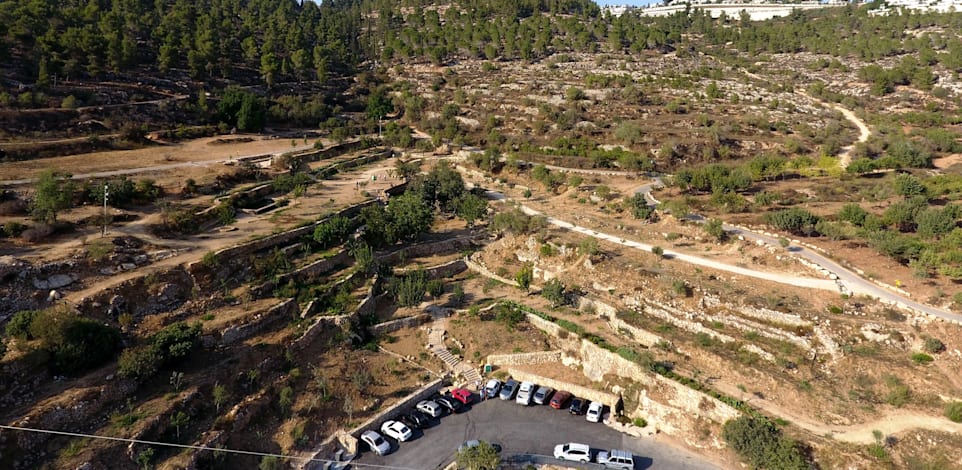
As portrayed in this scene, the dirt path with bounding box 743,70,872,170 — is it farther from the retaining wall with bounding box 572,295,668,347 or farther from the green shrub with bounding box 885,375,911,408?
the retaining wall with bounding box 572,295,668,347

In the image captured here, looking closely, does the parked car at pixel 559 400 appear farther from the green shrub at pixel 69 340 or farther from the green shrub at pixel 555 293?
the green shrub at pixel 69 340

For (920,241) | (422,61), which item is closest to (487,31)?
(422,61)

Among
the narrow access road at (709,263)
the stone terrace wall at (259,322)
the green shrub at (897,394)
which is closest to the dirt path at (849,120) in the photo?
the narrow access road at (709,263)

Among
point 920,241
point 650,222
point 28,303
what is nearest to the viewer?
point 28,303

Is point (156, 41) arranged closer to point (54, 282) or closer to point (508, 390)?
point (54, 282)

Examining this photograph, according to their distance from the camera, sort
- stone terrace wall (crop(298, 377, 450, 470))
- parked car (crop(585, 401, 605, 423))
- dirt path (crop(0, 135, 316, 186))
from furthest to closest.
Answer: dirt path (crop(0, 135, 316, 186)) → parked car (crop(585, 401, 605, 423)) → stone terrace wall (crop(298, 377, 450, 470))

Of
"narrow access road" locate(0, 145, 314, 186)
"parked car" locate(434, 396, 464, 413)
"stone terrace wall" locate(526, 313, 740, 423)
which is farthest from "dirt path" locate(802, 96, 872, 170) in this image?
"narrow access road" locate(0, 145, 314, 186)

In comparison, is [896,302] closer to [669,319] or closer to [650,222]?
[669,319]
